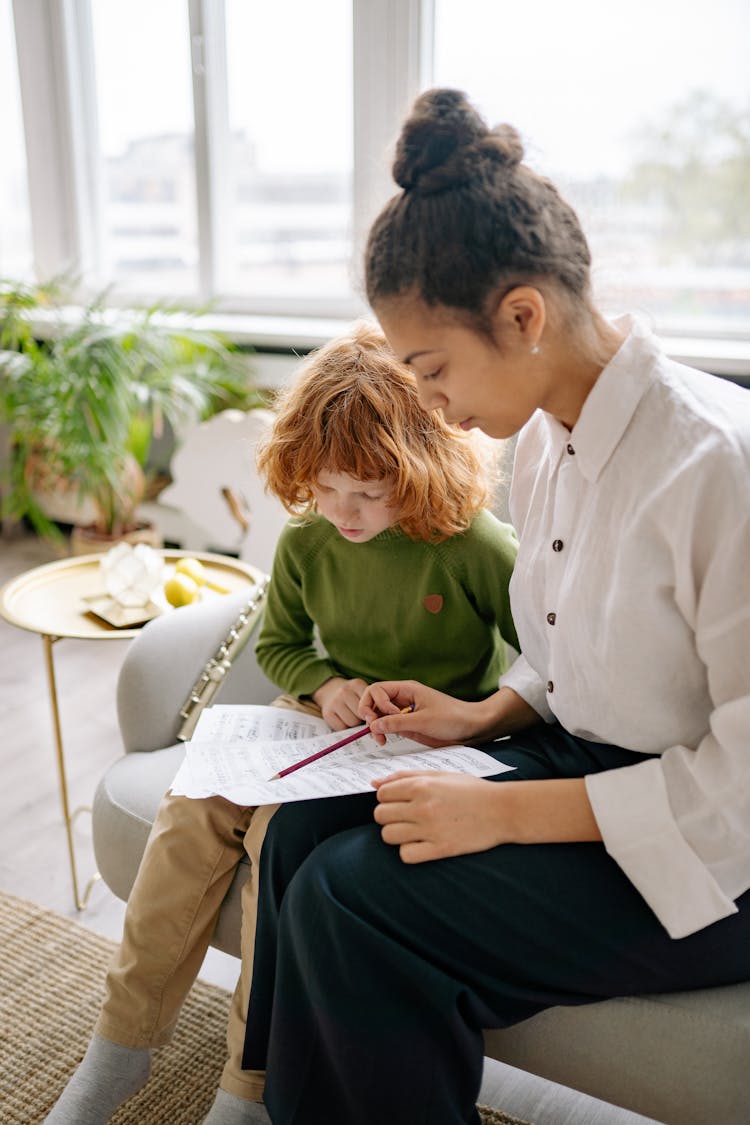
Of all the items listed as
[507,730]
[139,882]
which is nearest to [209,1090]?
[139,882]

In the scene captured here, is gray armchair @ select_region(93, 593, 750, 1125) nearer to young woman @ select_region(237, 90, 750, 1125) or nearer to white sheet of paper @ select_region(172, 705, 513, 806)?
young woman @ select_region(237, 90, 750, 1125)

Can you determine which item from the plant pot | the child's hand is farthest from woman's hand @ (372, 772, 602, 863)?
the plant pot

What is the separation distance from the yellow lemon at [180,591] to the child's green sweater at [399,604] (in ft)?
1.15

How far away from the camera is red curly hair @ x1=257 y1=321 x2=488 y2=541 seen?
1.15m

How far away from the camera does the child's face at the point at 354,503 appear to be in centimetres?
118

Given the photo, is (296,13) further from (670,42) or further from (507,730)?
(507,730)

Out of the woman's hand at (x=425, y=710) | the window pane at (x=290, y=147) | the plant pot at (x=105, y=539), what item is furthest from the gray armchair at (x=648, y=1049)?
the window pane at (x=290, y=147)

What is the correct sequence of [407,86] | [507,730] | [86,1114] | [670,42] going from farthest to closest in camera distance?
[407,86] < [670,42] < [507,730] < [86,1114]

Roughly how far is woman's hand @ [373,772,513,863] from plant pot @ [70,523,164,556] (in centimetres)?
210

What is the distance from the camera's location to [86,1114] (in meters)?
1.08

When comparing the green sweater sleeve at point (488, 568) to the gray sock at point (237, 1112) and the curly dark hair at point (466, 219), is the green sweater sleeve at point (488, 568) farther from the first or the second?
the gray sock at point (237, 1112)

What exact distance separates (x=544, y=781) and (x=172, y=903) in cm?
43

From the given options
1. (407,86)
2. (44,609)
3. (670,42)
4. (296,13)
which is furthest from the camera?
(296,13)

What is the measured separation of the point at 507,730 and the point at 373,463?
0.35 meters
